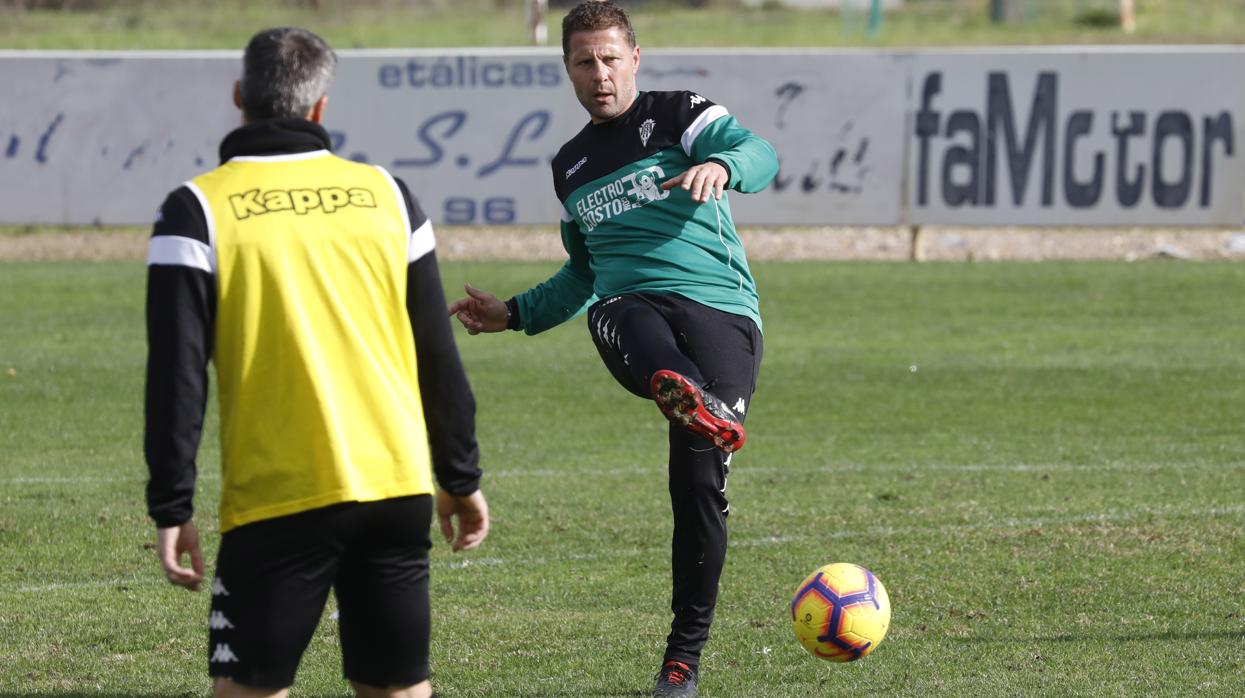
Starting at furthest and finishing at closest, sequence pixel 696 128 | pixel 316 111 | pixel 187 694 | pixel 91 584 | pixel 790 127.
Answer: pixel 790 127 → pixel 91 584 → pixel 696 128 → pixel 187 694 → pixel 316 111

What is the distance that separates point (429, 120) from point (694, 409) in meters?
14.7

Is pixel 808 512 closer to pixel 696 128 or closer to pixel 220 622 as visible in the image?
pixel 696 128

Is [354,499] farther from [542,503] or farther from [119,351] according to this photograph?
[119,351]

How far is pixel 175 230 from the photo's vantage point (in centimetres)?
359

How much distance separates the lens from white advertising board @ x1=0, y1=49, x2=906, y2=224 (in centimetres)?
1927

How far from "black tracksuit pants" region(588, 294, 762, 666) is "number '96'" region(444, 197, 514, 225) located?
46.2ft

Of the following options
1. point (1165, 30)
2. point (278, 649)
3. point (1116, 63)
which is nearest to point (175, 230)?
point (278, 649)

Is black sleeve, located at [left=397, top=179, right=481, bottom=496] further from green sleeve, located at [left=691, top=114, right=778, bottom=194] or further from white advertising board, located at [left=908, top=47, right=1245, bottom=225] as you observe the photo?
white advertising board, located at [left=908, top=47, right=1245, bottom=225]

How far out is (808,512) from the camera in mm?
8617

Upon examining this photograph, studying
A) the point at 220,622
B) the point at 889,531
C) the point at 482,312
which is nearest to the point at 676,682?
the point at 482,312

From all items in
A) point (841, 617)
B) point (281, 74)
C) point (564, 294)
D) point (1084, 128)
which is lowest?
point (1084, 128)

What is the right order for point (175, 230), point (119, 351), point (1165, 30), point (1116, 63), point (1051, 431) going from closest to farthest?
point (175, 230) → point (1051, 431) → point (119, 351) → point (1116, 63) → point (1165, 30)

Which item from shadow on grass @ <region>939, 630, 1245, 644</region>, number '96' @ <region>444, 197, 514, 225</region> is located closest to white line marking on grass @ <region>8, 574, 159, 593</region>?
shadow on grass @ <region>939, 630, 1245, 644</region>

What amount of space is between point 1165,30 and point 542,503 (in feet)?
98.9
